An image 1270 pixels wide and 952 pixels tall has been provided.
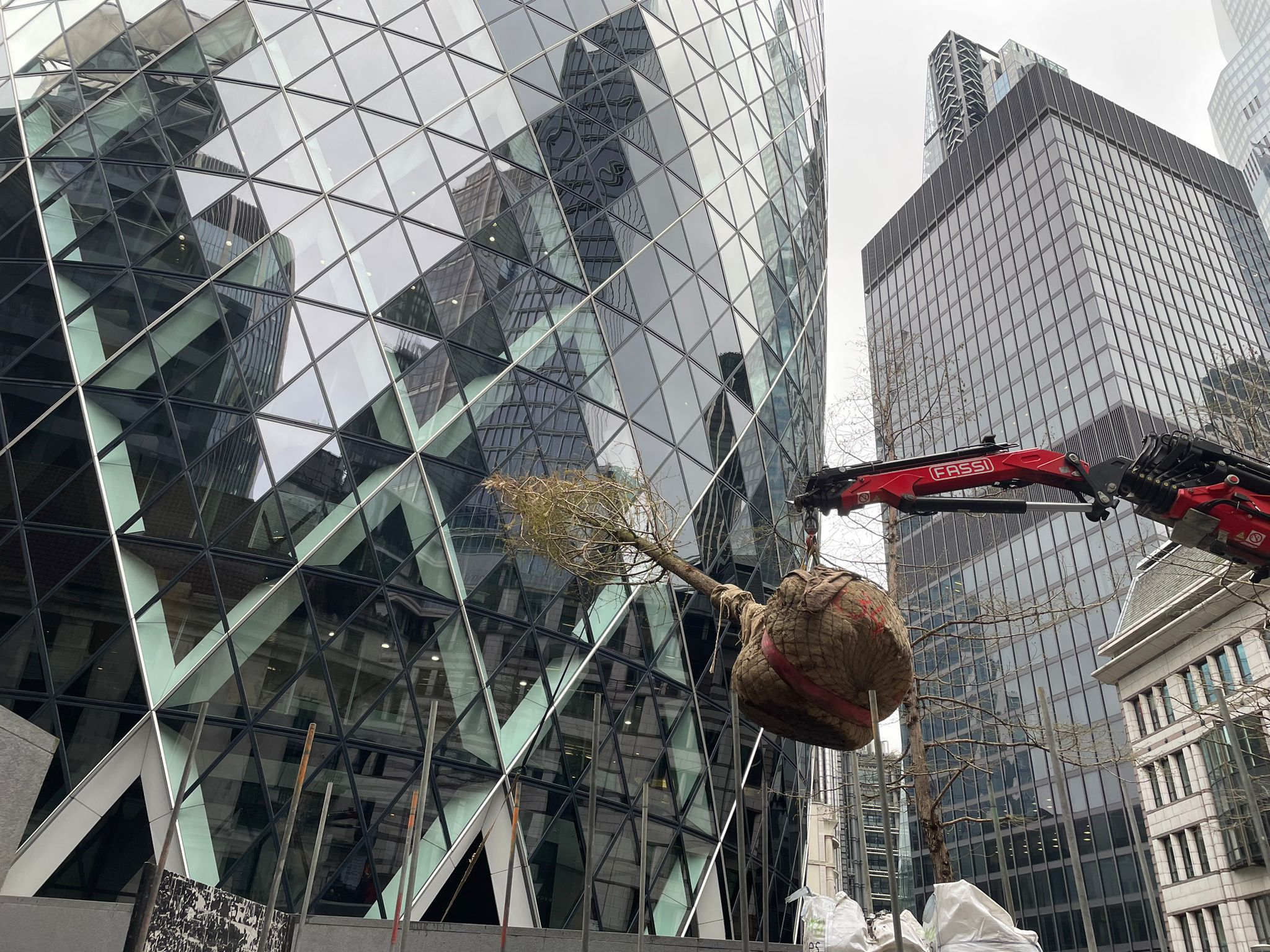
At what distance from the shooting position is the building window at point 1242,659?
34.5m

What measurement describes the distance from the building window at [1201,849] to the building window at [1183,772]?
152cm

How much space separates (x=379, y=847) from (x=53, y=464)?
814 cm

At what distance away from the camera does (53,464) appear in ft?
47.8

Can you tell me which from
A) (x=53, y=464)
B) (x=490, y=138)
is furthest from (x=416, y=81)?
(x=53, y=464)

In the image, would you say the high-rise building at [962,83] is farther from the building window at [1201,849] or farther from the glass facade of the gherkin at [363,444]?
the glass facade of the gherkin at [363,444]

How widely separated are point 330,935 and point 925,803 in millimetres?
8625

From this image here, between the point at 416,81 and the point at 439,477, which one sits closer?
the point at 439,477

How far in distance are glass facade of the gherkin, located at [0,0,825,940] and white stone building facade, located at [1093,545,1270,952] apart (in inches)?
882

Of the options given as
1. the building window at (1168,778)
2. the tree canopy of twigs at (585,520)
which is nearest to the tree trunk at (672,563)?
the tree canopy of twigs at (585,520)

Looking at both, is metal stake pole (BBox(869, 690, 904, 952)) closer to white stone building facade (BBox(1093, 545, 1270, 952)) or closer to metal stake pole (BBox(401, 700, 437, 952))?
metal stake pole (BBox(401, 700, 437, 952))

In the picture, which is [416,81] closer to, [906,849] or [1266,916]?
[1266,916]

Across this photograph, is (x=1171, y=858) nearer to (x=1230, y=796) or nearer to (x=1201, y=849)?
(x=1201, y=849)

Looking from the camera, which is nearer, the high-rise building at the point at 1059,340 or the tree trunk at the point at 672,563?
the tree trunk at the point at 672,563

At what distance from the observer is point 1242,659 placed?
35.2 metres
